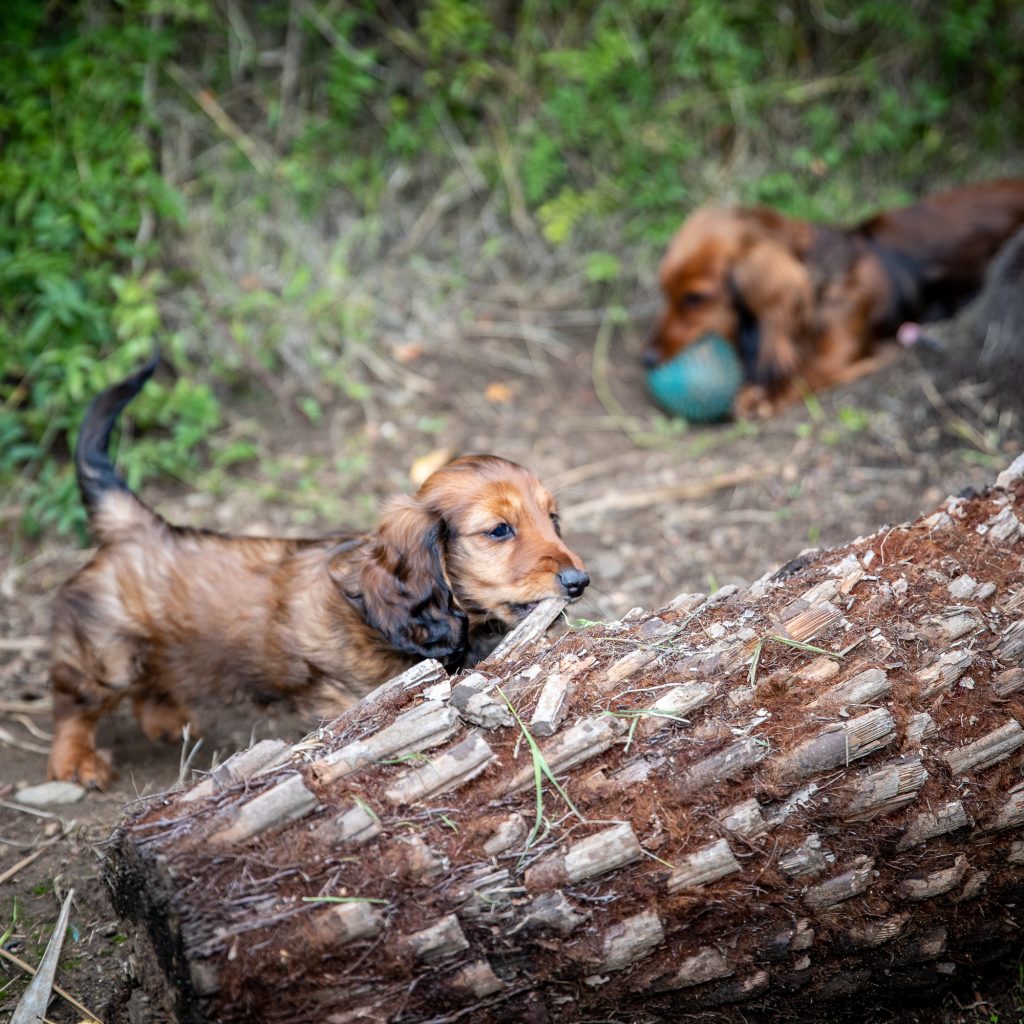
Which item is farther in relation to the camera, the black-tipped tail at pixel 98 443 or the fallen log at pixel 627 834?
the black-tipped tail at pixel 98 443

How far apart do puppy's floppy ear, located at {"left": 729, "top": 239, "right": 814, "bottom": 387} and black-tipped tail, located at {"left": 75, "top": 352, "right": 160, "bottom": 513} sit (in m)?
3.25

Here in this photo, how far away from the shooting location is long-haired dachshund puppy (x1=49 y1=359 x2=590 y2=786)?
9.94ft

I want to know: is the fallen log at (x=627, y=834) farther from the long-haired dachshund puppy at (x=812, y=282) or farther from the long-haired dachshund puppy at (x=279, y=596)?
the long-haired dachshund puppy at (x=812, y=282)

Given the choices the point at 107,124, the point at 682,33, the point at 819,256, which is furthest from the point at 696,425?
the point at 107,124

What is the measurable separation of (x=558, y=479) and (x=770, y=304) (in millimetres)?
A: 1725

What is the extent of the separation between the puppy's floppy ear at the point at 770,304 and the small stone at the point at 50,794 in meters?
3.79

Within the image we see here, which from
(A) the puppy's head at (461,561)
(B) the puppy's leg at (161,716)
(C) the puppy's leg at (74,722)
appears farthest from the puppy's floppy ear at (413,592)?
(C) the puppy's leg at (74,722)

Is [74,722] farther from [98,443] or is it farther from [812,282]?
[812,282]

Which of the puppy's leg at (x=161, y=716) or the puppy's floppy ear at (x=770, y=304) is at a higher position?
the puppy's floppy ear at (x=770, y=304)

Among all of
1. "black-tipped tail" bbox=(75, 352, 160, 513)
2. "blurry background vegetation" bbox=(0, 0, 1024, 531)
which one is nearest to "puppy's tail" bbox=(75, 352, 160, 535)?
"black-tipped tail" bbox=(75, 352, 160, 513)

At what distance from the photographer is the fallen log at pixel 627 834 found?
6.28 feet

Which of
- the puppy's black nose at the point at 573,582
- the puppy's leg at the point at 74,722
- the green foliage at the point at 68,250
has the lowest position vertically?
the puppy's leg at the point at 74,722

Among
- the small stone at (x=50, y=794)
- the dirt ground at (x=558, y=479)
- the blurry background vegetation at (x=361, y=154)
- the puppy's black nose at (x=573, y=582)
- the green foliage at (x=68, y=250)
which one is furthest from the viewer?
the blurry background vegetation at (x=361, y=154)

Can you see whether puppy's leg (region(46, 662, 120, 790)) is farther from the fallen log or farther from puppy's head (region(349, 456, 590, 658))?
the fallen log
